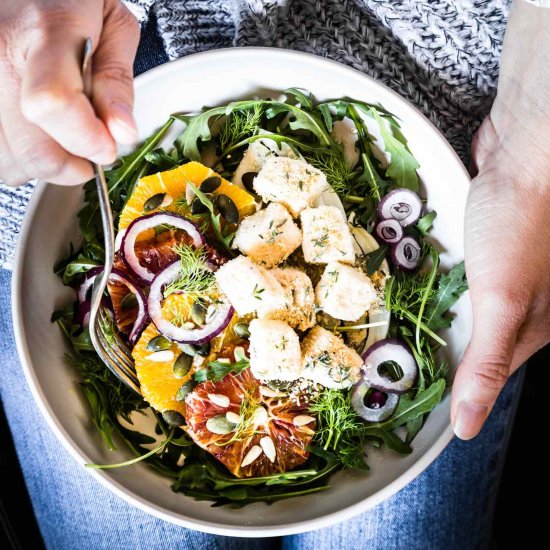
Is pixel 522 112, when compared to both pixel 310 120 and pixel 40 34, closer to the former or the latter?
pixel 310 120

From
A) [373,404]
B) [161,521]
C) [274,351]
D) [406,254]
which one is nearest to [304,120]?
[406,254]

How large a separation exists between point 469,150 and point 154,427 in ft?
2.49

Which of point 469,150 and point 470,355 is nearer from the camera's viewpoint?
point 470,355

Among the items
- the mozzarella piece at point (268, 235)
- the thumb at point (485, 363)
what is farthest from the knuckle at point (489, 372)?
the mozzarella piece at point (268, 235)

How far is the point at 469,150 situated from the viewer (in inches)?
50.5

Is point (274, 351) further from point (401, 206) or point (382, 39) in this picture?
point (382, 39)

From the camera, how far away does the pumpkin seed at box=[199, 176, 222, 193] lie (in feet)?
3.71

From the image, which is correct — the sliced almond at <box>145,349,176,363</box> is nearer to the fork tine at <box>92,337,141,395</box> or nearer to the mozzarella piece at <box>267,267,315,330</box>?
the fork tine at <box>92,337,141,395</box>

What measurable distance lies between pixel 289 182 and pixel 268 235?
0.09 m

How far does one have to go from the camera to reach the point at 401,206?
1.19 m

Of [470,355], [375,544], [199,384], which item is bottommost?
[375,544]

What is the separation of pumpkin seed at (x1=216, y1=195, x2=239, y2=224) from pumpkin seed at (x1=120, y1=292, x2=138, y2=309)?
0.20 m

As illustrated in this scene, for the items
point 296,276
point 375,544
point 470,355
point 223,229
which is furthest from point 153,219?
point 375,544

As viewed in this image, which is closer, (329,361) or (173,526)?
(329,361)
